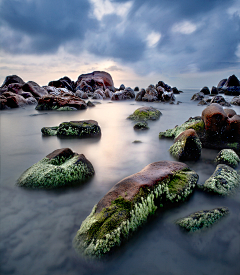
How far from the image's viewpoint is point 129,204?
215cm

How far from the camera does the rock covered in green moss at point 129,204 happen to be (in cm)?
187

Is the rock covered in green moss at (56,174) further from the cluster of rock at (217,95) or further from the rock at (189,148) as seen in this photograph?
the cluster of rock at (217,95)

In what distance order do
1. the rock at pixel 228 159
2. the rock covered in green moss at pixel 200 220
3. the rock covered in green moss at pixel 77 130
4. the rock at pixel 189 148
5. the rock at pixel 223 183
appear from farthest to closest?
the rock covered in green moss at pixel 77 130 < the rock at pixel 189 148 < the rock at pixel 228 159 < the rock at pixel 223 183 < the rock covered in green moss at pixel 200 220

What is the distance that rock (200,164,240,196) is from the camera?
283 centimetres

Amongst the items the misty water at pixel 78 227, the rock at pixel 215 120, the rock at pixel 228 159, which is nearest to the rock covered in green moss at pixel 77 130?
the misty water at pixel 78 227

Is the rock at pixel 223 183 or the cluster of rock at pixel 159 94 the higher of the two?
the cluster of rock at pixel 159 94

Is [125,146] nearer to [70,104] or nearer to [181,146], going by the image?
[181,146]

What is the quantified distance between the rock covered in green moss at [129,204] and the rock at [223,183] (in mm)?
248

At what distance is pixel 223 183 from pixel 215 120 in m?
2.56

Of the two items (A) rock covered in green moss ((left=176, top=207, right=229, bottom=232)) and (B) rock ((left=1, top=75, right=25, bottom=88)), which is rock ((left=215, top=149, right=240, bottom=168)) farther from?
(B) rock ((left=1, top=75, right=25, bottom=88))

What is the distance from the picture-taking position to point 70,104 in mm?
14859

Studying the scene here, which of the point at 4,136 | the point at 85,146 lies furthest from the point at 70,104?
the point at 85,146

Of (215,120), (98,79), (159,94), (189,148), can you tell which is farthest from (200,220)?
(98,79)

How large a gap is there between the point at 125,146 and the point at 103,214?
361 centimetres
